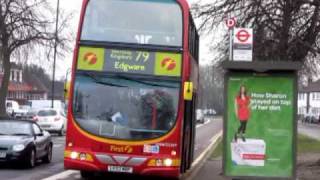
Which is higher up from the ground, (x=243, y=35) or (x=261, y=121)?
(x=243, y=35)

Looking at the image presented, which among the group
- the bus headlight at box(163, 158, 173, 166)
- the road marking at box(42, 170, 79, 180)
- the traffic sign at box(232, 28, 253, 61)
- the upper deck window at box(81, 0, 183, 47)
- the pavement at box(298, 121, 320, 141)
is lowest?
the road marking at box(42, 170, 79, 180)

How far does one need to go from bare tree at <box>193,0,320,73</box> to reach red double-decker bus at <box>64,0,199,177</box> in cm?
443

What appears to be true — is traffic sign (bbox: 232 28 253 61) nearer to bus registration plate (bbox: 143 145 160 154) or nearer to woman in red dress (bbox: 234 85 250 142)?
woman in red dress (bbox: 234 85 250 142)

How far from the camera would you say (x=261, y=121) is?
11953 millimetres

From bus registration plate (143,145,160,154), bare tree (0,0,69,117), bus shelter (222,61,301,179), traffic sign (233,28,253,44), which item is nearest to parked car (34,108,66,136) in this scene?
bare tree (0,0,69,117)

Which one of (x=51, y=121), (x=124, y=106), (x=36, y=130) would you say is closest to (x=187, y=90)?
(x=124, y=106)

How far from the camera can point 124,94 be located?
14180 mm

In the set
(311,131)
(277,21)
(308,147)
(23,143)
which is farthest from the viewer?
(311,131)

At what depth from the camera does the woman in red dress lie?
39.2ft

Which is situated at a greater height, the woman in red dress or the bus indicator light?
the bus indicator light

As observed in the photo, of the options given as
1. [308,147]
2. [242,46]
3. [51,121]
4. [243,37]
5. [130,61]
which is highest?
[243,37]

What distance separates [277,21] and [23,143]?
7737 mm

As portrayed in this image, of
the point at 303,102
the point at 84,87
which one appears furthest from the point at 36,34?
the point at 303,102

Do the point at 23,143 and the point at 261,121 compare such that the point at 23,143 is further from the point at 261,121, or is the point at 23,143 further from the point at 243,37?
the point at 261,121
